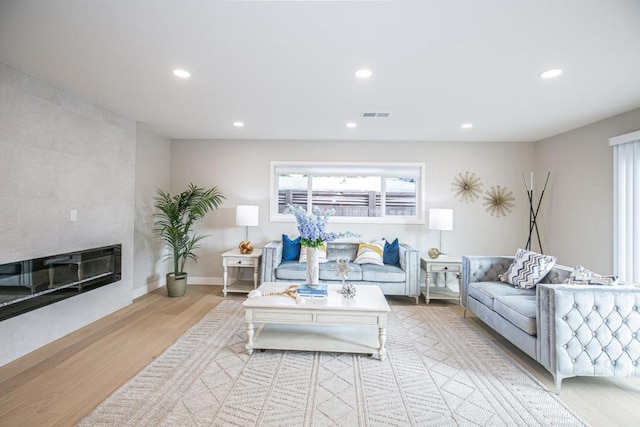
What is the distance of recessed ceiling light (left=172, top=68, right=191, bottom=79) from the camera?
2608 mm

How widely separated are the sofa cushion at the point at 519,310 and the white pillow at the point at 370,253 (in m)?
1.79

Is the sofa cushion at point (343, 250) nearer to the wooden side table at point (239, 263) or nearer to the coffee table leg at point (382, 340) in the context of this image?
the wooden side table at point (239, 263)

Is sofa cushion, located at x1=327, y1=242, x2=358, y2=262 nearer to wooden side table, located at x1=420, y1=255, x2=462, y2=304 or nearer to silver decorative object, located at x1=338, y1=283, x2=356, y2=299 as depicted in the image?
wooden side table, located at x1=420, y1=255, x2=462, y2=304

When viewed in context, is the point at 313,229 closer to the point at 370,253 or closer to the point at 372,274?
the point at 372,274

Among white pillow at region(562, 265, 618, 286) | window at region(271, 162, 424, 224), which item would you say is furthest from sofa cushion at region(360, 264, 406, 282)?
white pillow at region(562, 265, 618, 286)

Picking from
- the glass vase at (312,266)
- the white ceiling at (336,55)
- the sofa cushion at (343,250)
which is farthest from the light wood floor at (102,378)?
the white ceiling at (336,55)

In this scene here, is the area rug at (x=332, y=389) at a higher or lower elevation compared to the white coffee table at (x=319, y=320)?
lower

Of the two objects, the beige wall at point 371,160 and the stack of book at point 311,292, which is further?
the beige wall at point 371,160

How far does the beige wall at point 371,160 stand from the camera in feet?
16.7

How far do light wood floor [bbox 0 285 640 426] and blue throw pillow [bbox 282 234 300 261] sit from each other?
1.59 m

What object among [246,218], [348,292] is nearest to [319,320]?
[348,292]

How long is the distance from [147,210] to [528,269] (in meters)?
5.02

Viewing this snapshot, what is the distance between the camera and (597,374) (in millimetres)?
2221

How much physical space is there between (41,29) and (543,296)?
3956mm
